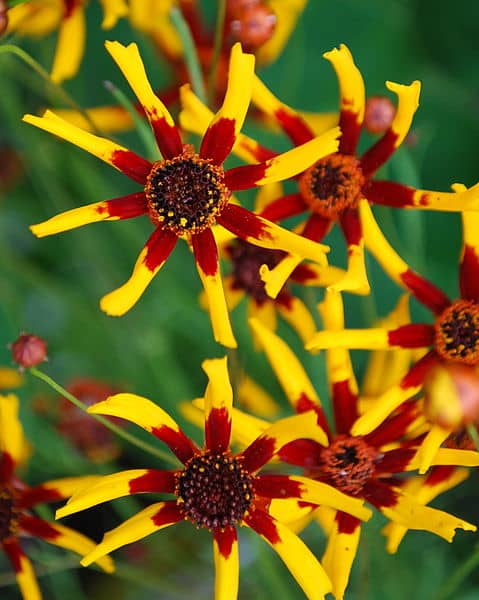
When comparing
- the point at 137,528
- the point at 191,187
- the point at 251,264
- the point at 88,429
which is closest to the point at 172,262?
the point at 88,429

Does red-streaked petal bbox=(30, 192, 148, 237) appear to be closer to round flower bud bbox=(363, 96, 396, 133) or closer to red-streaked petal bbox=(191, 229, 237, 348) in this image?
red-streaked petal bbox=(191, 229, 237, 348)

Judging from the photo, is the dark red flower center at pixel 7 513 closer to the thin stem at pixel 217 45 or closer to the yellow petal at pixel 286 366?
the yellow petal at pixel 286 366

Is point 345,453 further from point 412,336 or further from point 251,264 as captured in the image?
point 251,264

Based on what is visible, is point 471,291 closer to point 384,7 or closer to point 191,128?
point 191,128

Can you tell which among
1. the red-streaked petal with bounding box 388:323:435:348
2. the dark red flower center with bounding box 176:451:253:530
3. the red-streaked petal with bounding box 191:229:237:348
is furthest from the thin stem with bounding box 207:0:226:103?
the dark red flower center with bounding box 176:451:253:530

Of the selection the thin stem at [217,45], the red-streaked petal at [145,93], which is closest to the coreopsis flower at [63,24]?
the thin stem at [217,45]

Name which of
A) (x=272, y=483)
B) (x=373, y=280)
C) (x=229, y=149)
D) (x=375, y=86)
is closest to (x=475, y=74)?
(x=375, y=86)

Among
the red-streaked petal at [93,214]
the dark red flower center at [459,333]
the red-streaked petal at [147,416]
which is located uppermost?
the red-streaked petal at [93,214]
